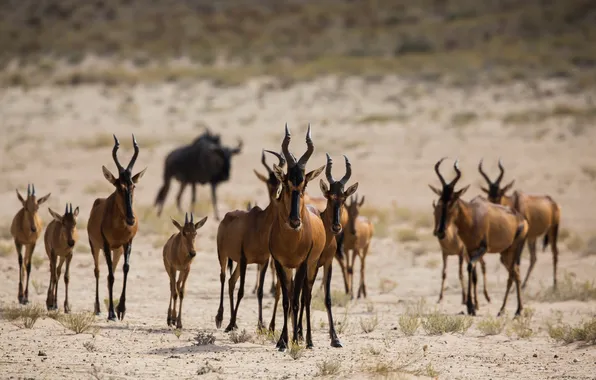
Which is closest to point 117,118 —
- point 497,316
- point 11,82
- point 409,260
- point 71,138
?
point 71,138

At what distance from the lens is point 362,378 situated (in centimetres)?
1098

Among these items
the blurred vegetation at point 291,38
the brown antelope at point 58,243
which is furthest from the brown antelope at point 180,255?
the blurred vegetation at point 291,38

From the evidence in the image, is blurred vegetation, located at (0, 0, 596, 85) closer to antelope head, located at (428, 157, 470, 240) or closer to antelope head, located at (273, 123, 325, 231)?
antelope head, located at (428, 157, 470, 240)

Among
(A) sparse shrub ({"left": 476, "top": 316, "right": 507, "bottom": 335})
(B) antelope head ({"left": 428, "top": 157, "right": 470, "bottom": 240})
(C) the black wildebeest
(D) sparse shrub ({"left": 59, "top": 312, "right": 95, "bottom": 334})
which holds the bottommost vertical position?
(A) sparse shrub ({"left": 476, "top": 316, "right": 507, "bottom": 335})

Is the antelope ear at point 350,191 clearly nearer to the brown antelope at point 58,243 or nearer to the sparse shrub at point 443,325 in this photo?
the sparse shrub at point 443,325

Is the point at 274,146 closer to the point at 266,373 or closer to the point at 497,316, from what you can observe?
the point at 497,316

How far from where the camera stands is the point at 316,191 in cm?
3066

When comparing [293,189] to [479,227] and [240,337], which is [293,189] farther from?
[479,227]

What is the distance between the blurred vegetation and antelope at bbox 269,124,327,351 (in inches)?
1486

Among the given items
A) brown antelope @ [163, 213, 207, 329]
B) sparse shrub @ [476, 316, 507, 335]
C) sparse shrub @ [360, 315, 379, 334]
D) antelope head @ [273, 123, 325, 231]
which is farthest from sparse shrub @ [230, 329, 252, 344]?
sparse shrub @ [476, 316, 507, 335]

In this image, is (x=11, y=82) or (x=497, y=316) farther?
(x=11, y=82)

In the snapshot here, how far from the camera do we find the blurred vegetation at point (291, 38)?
53688 millimetres

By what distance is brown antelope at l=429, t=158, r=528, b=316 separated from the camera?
1650 cm

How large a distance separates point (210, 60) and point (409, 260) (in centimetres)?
4070
